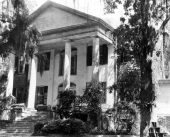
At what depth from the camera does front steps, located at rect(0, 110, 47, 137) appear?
1834 cm

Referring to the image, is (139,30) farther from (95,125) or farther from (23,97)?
(23,97)

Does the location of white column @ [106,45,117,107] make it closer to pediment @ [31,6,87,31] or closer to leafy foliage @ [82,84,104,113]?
leafy foliage @ [82,84,104,113]

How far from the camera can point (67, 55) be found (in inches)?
858

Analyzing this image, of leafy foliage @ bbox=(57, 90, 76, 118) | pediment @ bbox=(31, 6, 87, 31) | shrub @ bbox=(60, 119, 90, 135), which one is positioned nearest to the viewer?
shrub @ bbox=(60, 119, 90, 135)

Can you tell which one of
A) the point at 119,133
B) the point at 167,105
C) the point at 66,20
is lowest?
the point at 119,133

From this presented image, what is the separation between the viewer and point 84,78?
24.0m

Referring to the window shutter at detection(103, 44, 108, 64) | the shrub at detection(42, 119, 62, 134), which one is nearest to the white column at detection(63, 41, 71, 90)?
the window shutter at detection(103, 44, 108, 64)

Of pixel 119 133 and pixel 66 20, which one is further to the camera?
pixel 66 20

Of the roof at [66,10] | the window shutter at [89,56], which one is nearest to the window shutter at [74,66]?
the window shutter at [89,56]

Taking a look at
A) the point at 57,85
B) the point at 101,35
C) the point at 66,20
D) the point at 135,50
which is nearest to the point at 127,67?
the point at 101,35

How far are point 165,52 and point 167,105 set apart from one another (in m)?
7.65

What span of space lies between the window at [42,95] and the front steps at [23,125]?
3605mm

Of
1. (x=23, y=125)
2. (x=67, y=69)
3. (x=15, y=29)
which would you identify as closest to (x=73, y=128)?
(x=23, y=125)

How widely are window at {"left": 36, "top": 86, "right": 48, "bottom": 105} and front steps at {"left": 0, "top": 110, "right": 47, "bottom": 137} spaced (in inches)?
142
